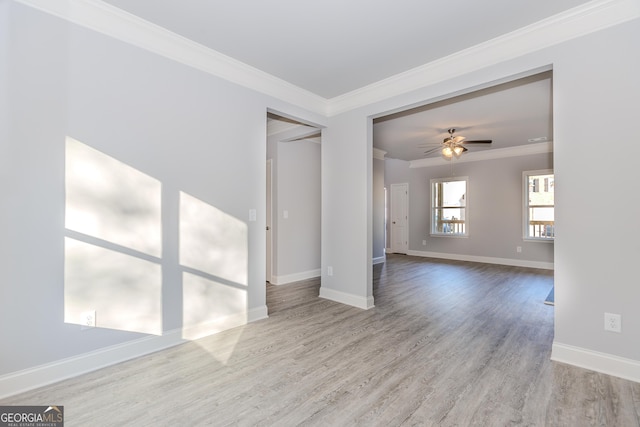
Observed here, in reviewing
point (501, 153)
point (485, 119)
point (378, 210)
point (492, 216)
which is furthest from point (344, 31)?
point (492, 216)

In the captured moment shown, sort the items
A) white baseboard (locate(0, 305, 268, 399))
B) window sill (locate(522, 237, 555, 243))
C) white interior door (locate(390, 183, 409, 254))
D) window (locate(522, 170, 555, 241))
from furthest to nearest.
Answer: white interior door (locate(390, 183, 409, 254)) < window (locate(522, 170, 555, 241)) < window sill (locate(522, 237, 555, 243)) < white baseboard (locate(0, 305, 268, 399))

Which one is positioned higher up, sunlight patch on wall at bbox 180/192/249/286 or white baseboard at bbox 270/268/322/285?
sunlight patch on wall at bbox 180/192/249/286

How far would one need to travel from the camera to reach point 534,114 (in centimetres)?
431

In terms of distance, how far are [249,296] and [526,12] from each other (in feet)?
11.4

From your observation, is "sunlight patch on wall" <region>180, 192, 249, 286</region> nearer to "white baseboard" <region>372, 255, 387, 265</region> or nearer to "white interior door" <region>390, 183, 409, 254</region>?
"white baseboard" <region>372, 255, 387, 265</region>

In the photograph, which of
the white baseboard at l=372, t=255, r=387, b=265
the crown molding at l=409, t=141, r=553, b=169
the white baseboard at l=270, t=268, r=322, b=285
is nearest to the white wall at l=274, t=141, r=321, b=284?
the white baseboard at l=270, t=268, r=322, b=285

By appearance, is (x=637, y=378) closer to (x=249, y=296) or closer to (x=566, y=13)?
(x=566, y=13)

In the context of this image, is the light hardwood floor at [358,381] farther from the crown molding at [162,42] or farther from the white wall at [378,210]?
the white wall at [378,210]

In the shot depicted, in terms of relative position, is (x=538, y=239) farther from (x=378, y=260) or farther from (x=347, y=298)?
(x=347, y=298)

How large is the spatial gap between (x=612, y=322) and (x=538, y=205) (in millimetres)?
5276

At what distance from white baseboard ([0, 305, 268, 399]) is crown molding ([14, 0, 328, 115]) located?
94.8 inches

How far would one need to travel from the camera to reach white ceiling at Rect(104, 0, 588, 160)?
214cm

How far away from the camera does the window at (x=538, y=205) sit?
6.29 meters

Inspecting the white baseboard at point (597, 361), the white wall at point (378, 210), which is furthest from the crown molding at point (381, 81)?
the white wall at point (378, 210)
